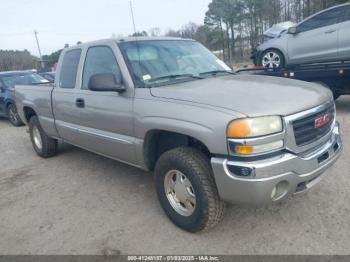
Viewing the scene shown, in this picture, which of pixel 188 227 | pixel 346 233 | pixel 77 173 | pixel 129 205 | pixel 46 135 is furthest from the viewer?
pixel 46 135

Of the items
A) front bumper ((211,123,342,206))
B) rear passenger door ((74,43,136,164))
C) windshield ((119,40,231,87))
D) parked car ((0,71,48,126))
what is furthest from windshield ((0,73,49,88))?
front bumper ((211,123,342,206))

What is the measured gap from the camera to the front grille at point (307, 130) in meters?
2.64

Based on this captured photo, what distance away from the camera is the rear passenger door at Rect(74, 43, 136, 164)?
3520 mm

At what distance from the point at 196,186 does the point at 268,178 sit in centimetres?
64

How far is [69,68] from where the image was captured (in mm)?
4633

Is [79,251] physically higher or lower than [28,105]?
lower

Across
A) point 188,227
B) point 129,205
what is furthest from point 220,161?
point 129,205

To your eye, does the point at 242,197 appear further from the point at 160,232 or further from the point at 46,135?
the point at 46,135

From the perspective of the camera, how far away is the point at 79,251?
9.80 feet

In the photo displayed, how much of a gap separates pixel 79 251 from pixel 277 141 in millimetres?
2023

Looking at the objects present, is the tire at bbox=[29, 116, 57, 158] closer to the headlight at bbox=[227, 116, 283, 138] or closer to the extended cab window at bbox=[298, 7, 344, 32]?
the headlight at bbox=[227, 116, 283, 138]

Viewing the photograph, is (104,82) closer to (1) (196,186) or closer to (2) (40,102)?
(1) (196,186)

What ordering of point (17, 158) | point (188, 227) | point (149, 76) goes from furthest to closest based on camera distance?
point (17, 158) → point (149, 76) → point (188, 227)

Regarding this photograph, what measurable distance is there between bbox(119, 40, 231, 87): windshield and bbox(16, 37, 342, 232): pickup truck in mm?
13
